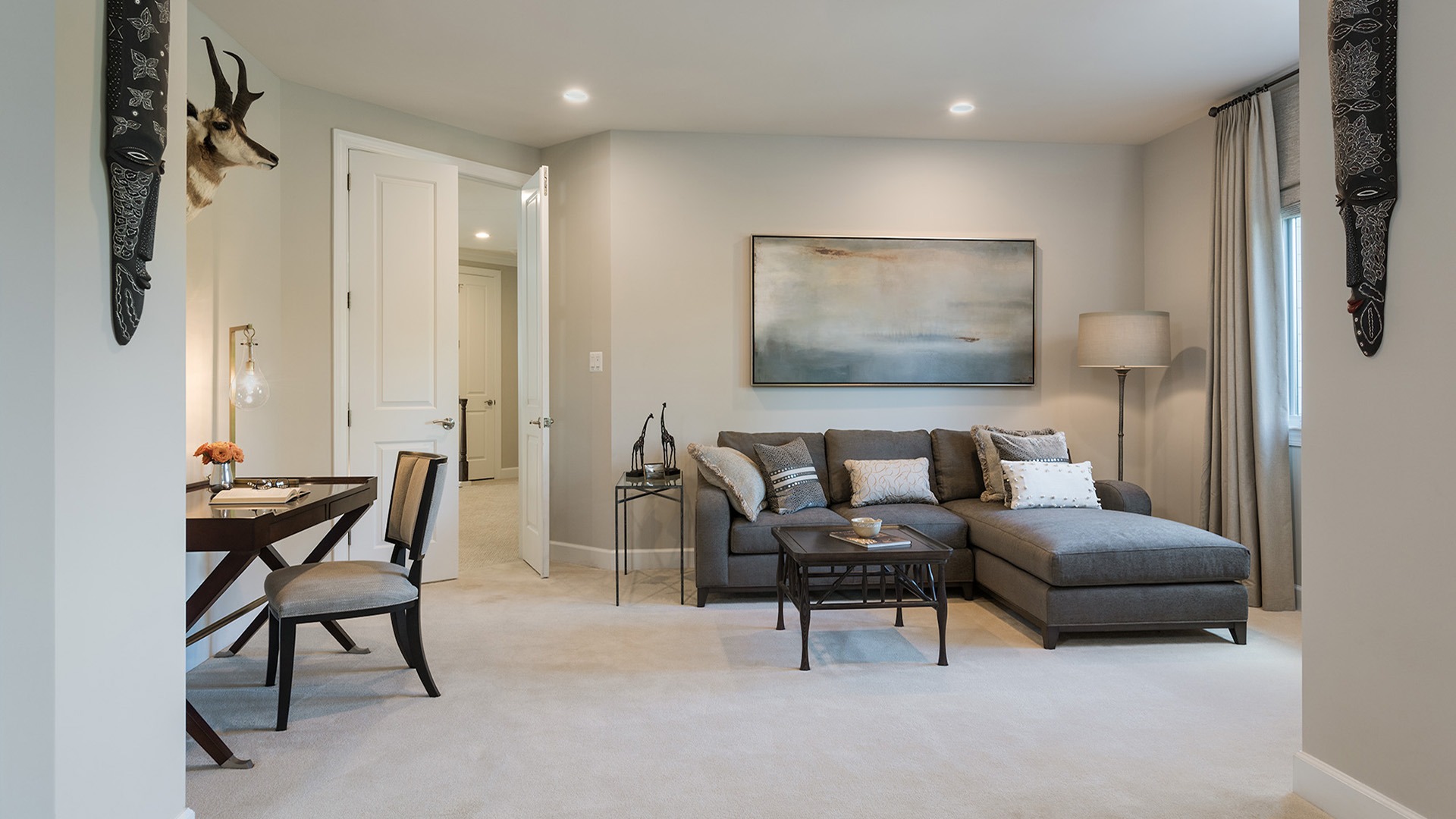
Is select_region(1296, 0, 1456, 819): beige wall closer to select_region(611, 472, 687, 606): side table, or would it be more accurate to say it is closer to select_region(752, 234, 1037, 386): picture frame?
select_region(611, 472, 687, 606): side table

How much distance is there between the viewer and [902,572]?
3.35 meters

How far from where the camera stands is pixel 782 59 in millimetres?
3803

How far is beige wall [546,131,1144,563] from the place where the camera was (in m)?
4.88

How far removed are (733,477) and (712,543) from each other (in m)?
0.36

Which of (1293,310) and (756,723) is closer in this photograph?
(756,723)

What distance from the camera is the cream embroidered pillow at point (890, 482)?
4.42 meters

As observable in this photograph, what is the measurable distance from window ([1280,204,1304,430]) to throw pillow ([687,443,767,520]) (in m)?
2.78

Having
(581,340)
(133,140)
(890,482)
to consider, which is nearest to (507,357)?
(581,340)

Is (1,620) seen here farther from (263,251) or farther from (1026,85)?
(1026,85)

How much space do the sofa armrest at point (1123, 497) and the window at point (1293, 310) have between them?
2.64ft

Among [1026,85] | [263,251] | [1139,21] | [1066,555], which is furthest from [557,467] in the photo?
[1139,21]

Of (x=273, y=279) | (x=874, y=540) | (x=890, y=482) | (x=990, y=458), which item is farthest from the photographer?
(x=990, y=458)

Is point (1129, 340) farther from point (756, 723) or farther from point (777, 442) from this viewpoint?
point (756, 723)

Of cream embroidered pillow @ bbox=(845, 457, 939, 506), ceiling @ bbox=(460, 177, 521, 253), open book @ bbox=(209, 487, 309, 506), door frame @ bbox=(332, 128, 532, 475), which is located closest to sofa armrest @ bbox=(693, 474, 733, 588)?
cream embroidered pillow @ bbox=(845, 457, 939, 506)
